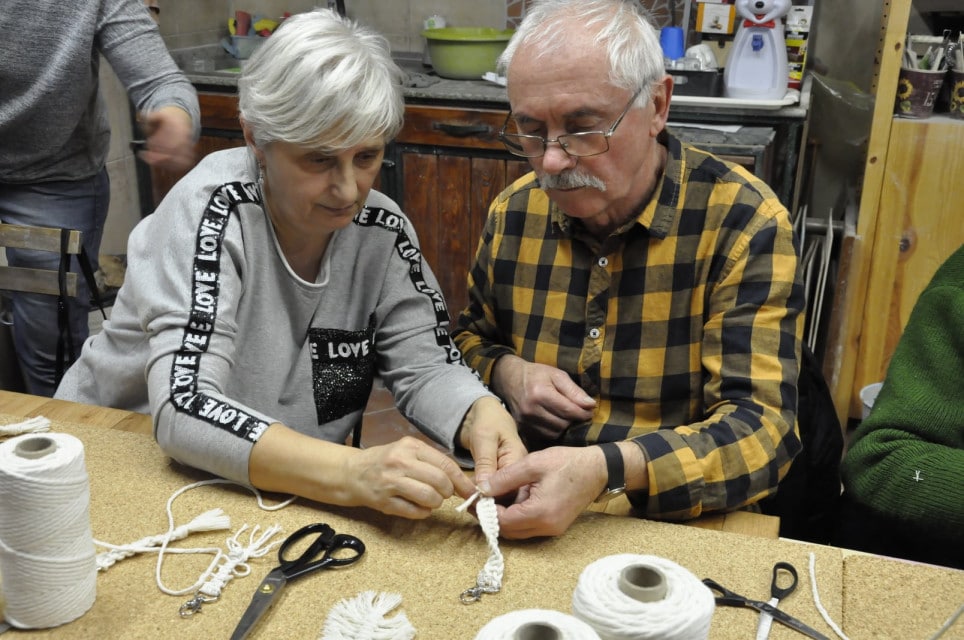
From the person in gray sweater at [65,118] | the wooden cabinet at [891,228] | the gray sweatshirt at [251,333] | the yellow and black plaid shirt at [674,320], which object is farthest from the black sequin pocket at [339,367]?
the wooden cabinet at [891,228]

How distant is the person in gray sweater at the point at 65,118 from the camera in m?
2.10

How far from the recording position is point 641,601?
77 centimetres

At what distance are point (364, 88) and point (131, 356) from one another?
23.6 inches

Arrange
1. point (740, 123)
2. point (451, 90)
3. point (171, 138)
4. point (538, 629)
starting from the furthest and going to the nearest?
point (451, 90), point (740, 123), point (171, 138), point (538, 629)

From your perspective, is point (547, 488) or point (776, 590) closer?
point (776, 590)

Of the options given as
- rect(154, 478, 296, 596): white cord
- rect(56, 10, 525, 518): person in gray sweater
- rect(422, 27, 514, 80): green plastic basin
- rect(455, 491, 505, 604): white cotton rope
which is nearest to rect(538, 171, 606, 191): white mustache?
rect(56, 10, 525, 518): person in gray sweater

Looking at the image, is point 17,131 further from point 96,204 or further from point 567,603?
point 567,603

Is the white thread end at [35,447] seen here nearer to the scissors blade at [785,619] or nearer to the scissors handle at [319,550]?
the scissors handle at [319,550]

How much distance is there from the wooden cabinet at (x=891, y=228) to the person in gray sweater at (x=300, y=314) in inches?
66.4

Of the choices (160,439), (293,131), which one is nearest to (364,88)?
(293,131)

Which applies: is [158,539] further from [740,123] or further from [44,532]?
[740,123]

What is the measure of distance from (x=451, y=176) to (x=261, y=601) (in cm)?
234

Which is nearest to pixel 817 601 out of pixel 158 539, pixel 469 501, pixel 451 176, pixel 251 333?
pixel 469 501

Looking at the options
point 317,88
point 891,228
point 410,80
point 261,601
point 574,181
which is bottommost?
point 891,228
